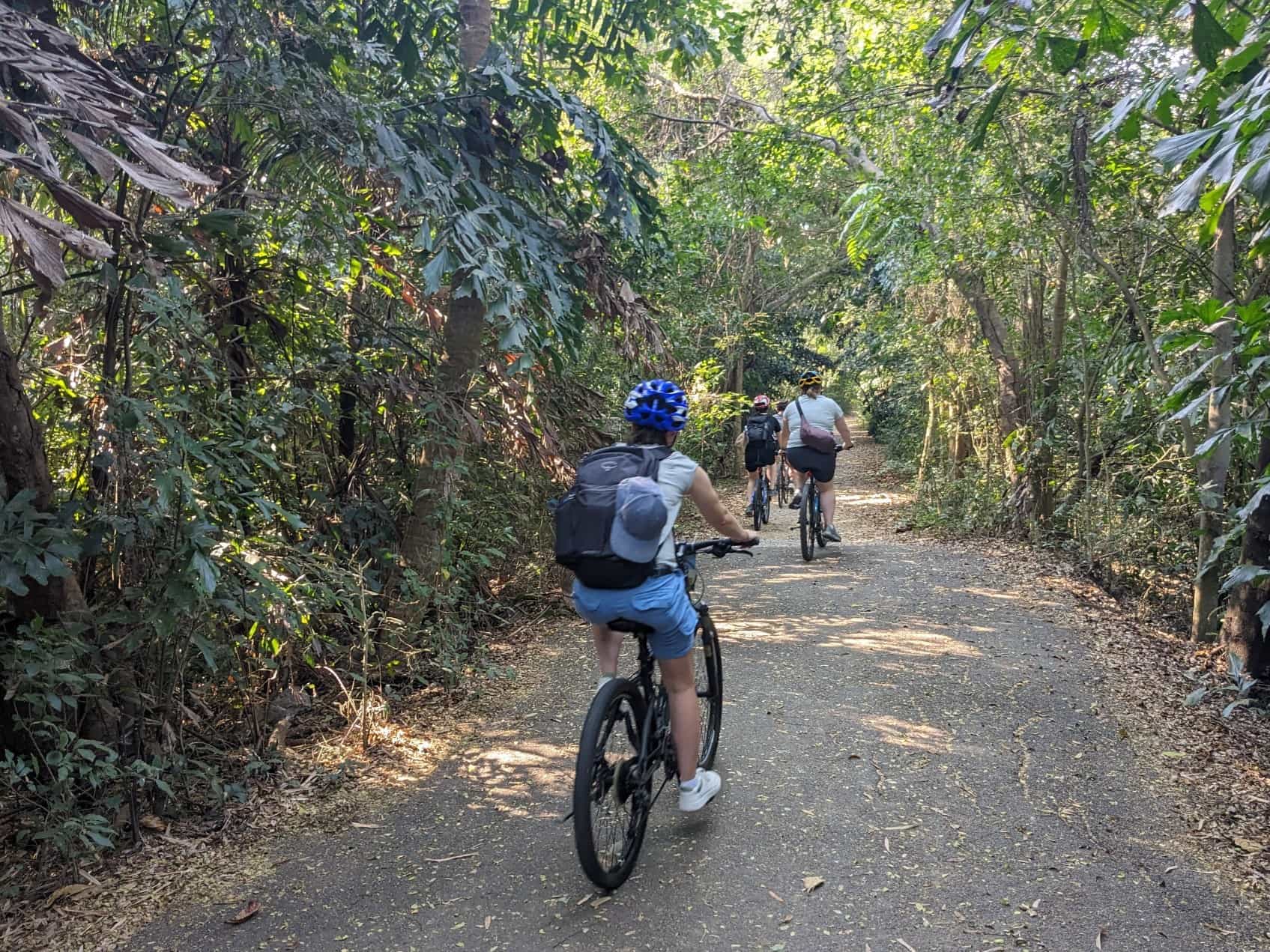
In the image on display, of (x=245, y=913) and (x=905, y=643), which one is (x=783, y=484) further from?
(x=245, y=913)

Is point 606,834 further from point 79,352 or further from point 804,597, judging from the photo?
point 804,597

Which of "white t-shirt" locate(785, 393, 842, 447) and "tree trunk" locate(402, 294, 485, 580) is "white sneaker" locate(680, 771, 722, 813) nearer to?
"tree trunk" locate(402, 294, 485, 580)

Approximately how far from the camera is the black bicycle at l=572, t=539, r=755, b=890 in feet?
10.3

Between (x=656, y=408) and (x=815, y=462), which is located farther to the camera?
(x=815, y=462)

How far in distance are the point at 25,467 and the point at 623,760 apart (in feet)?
8.51

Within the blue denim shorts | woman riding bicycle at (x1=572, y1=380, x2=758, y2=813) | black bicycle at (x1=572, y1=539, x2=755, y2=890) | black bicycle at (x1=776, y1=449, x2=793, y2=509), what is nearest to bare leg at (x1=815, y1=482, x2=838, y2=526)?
black bicycle at (x1=776, y1=449, x2=793, y2=509)

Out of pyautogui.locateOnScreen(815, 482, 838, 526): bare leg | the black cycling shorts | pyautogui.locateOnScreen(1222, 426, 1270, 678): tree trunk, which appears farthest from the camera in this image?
the black cycling shorts

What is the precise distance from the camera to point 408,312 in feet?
20.9

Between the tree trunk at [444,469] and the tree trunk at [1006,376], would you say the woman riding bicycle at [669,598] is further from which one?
the tree trunk at [1006,376]

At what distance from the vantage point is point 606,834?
3330mm

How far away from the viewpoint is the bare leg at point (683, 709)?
3.55 meters

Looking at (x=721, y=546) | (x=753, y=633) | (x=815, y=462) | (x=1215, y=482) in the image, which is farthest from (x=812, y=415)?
(x=721, y=546)

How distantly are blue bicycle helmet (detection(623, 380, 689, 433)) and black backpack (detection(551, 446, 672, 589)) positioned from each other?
21 centimetres

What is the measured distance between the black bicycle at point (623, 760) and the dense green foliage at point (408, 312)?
1.40 metres
